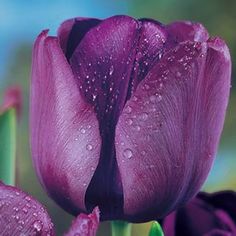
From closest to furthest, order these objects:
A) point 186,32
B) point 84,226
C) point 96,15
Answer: point 84,226 < point 186,32 < point 96,15

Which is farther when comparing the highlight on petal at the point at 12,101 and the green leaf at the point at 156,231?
the highlight on petal at the point at 12,101

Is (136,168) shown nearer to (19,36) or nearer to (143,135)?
(143,135)

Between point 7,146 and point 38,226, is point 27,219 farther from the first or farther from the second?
point 7,146

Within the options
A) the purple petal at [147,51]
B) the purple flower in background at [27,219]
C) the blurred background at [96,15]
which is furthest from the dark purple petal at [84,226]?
the blurred background at [96,15]

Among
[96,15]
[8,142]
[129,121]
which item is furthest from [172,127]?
[96,15]

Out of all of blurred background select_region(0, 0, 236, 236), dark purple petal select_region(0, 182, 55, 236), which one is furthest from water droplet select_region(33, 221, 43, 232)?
blurred background select_region(0, 0, 236, 236)

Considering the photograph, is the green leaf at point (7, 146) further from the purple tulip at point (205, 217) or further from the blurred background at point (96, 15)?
the blurred background at point (96, 15)
